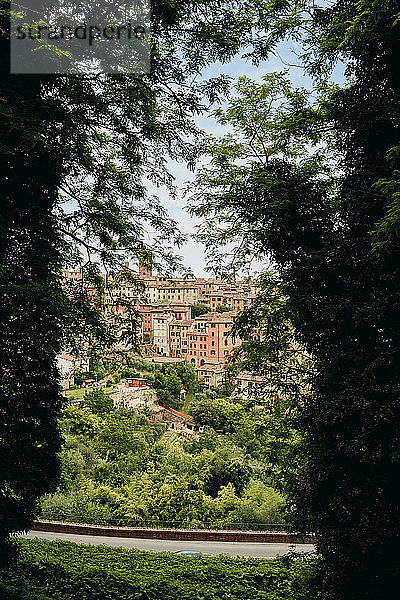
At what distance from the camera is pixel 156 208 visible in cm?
465

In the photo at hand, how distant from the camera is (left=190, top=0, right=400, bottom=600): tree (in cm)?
316

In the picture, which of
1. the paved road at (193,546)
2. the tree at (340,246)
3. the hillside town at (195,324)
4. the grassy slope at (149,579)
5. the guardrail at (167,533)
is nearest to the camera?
the tree at (340,246)

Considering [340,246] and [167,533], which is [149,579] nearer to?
[340,246]

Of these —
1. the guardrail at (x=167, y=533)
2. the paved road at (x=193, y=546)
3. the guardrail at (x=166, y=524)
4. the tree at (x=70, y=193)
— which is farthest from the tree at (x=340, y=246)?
the guardrail at (x=166, y=524)

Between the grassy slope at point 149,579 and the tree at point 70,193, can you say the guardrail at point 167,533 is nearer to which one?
the grassy slope at point 149,579

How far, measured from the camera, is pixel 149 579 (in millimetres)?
4918

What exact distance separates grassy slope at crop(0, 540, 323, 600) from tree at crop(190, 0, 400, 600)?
4.04 ft

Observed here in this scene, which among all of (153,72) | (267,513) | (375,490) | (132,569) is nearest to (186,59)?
(153,72)

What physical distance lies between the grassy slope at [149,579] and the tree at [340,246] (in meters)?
1.23

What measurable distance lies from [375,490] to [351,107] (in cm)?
358

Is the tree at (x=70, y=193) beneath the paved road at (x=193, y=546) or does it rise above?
above

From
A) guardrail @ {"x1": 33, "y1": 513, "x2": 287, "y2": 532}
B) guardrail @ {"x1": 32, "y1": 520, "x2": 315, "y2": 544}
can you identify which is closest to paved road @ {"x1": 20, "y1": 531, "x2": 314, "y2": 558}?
guardrail @ {"x1": 32, "y1": 520, "x2": 315, "y2": 544}

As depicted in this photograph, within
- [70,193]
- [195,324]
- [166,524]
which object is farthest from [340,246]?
[195,324]

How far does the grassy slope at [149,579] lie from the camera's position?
4.28m
